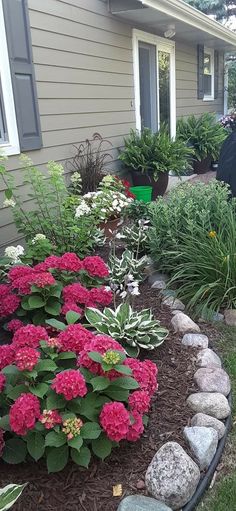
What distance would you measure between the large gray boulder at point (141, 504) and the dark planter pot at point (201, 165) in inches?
300

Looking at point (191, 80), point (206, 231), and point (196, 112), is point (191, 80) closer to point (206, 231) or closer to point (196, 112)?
point (196, 112)

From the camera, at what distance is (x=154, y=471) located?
5.62 feet

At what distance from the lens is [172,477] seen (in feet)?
5.52

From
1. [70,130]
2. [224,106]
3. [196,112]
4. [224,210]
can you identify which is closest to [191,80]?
[196,112]

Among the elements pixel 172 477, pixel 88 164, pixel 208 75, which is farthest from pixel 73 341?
pixel 208 75

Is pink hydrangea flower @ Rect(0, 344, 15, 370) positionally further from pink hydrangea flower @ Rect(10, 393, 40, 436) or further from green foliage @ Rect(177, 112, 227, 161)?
green foliage @ Rect(177, 112, 227, 161)

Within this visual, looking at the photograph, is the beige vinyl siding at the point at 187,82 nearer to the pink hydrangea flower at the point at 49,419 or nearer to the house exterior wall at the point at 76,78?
the house exterior wall at the point at 76,78

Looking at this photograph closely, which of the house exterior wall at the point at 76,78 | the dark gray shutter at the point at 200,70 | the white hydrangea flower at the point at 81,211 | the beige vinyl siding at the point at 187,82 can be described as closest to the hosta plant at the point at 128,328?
the white hydrangea flower at the point at 81,211

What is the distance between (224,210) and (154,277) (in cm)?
75

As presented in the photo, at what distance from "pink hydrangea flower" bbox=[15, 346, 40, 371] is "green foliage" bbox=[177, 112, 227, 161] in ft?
23.8

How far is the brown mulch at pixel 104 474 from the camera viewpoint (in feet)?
5.42

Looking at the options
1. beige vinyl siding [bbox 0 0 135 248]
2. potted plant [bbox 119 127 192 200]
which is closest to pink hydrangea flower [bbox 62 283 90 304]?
beige vinyl siding [bbox 0 0 135 248]

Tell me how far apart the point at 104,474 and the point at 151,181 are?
5010 mm

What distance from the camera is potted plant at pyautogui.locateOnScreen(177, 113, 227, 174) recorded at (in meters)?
8.50
